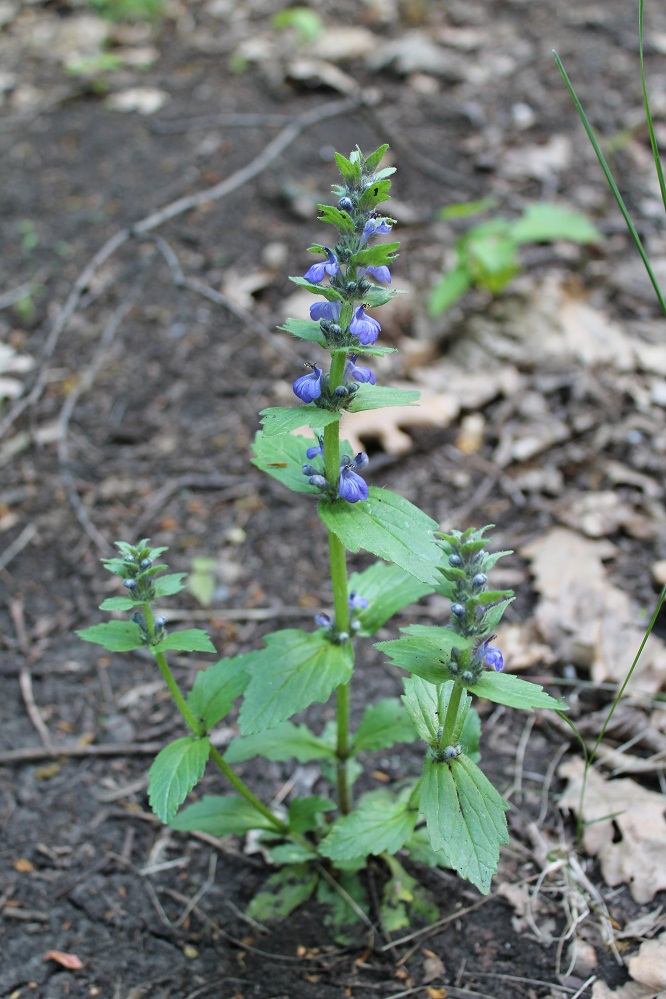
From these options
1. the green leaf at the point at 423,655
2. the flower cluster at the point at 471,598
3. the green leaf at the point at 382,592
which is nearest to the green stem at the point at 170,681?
the green leaf at the point at 382,592

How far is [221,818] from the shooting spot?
3150 millimetres

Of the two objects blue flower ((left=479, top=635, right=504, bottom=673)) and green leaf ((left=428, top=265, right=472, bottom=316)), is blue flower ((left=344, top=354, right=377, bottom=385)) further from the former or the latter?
green leaf ((left=428, top=265, right=472, bottom=316))

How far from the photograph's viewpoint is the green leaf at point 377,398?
257 centimetres

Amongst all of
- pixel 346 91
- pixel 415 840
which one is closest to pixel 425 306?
pixel 346 91

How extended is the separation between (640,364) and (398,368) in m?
1.70

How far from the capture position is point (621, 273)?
621cm

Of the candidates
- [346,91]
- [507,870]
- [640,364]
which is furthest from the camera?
[346,91]

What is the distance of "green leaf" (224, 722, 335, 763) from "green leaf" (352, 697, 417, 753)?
155 mm

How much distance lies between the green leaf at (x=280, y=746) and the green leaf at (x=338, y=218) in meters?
1.94

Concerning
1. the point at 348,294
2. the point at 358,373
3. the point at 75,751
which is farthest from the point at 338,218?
the point at 75,751

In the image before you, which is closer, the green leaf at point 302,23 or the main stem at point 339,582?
the main stem at point 339,582

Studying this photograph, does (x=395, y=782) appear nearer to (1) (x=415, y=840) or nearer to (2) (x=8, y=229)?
(1) (x=415, y=840)

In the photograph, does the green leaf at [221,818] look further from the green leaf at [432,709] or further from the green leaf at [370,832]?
the green leaf at [432,709]

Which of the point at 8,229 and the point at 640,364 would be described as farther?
the point at 8,229
